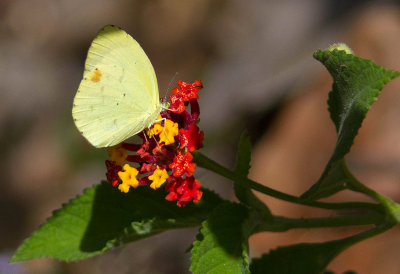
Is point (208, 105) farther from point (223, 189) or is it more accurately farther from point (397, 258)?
point (397, 258)

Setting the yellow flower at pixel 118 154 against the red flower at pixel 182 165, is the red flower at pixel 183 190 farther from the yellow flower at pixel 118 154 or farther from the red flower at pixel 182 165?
the yellow flower at pixel 118 154

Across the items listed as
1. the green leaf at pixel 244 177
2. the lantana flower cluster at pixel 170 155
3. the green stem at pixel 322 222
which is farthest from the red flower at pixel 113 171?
the green stem at pixel 322 222

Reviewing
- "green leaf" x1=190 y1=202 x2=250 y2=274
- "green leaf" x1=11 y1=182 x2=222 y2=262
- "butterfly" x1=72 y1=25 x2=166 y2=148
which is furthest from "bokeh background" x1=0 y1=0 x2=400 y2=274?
"butterfly" x1=72 y1=25 x2=166 y2=148

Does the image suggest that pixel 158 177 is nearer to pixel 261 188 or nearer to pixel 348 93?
pixel 261 188

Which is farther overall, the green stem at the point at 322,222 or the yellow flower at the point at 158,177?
the green stem at the point at 322,222

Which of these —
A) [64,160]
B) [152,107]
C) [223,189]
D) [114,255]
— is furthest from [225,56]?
[152,107]

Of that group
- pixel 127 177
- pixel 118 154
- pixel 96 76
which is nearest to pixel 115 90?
pixel 96 76

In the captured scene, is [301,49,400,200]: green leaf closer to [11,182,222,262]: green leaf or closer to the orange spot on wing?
[11,182,222,262]: green leaf
